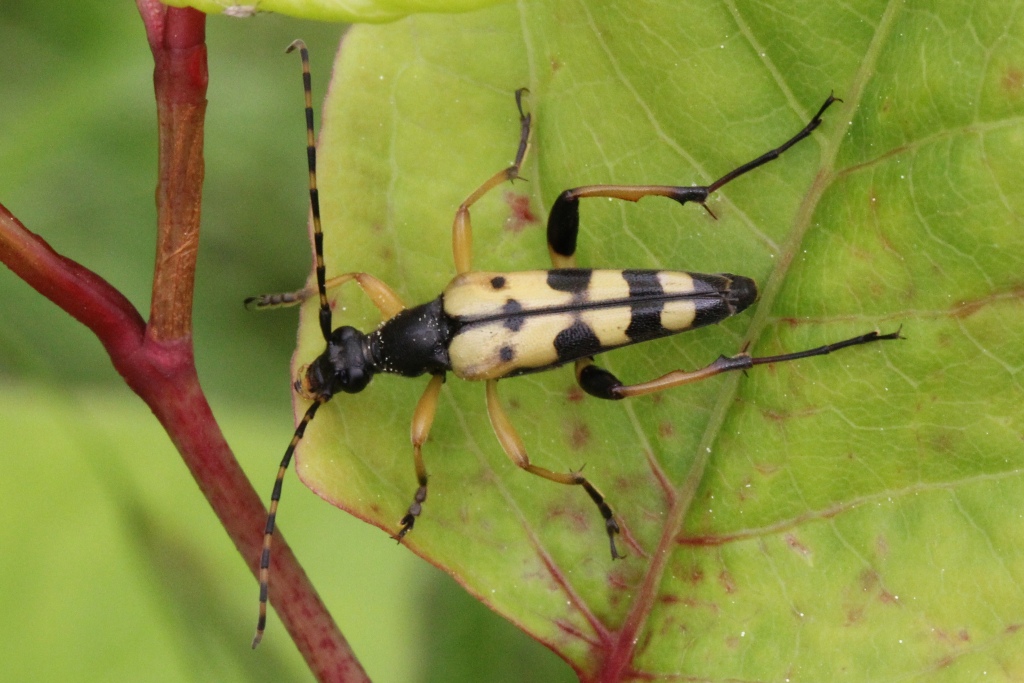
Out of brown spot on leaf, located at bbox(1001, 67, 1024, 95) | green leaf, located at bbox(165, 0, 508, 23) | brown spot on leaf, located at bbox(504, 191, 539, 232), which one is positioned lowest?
brown spot on leaf, located at bbox(504, 191, 539, 232)

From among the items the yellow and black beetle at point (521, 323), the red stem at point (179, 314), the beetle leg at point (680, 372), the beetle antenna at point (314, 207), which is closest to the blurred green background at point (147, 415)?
the yellow and black beetle at point (521, 323)

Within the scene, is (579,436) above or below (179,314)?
below

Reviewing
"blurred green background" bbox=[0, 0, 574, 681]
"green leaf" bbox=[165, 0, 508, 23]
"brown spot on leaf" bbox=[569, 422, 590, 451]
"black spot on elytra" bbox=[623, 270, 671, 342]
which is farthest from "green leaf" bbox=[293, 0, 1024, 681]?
"blurred green background" bbox=[0, 0, 574, 681]

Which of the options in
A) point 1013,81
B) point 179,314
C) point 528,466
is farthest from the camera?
point 528,466

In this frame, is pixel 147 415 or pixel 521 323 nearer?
pixel 521 323

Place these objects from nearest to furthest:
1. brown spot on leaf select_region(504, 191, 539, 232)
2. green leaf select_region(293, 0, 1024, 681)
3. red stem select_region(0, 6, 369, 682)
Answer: red stem select_region(0, 6, 369, 682), green leaf select_region(293, 0, 1024, 681), brown spot on leaf select_region(504, 191, 539, 232)

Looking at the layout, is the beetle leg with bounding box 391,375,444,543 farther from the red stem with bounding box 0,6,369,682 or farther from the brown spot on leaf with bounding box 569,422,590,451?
the brown spot on leaf with bounding box 569,422,590,451

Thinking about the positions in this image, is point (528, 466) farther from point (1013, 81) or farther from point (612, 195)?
point (1013, 81)

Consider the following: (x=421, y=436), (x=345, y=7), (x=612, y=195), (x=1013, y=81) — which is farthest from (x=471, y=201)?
(x=1013, y=81)
